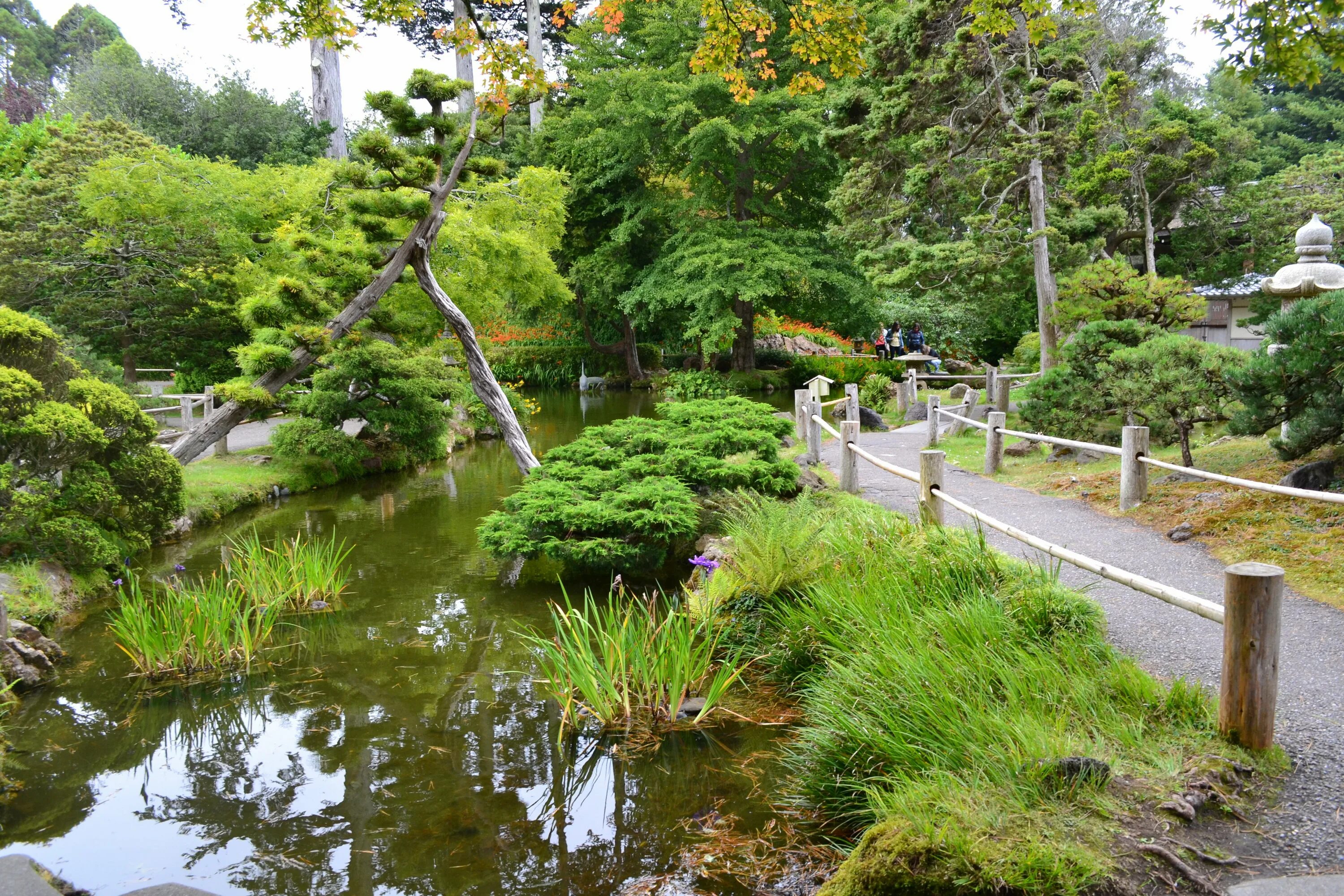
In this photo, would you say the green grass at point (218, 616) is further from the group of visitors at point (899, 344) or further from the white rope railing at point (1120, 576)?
the group of visitors at point (899, 344)

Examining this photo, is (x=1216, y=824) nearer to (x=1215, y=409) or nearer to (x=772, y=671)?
(x=772, y=671)

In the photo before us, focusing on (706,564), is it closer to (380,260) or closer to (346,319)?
(346,319)

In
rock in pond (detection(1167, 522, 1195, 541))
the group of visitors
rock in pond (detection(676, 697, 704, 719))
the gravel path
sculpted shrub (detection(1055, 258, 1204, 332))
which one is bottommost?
rock in pond (detection(676, 697, 704, 719))

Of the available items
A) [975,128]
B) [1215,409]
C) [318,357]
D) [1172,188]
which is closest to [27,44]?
[318,357]

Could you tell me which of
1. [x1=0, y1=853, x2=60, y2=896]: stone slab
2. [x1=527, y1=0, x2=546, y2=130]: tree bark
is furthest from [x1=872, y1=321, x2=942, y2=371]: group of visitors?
[x1=0, y1=853, x2=60, y2=896]: stone slab

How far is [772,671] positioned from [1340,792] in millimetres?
2829

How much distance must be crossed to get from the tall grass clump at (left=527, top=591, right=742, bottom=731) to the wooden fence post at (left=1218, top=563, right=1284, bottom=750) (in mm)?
2362

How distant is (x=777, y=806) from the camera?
396cm

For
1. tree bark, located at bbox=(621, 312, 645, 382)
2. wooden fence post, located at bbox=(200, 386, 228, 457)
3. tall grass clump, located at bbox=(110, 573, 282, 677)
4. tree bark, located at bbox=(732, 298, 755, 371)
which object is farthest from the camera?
tree bark, located at bbox=(621, 312, 645, 382)

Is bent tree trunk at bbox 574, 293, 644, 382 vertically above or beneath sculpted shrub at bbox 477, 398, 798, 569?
above

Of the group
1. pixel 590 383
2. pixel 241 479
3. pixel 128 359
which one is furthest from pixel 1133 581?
pixel 590 383

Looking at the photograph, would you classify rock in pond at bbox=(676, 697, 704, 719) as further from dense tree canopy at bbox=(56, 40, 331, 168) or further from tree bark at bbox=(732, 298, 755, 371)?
dense tree canopy at bbox=(56, 40, 331, 168)

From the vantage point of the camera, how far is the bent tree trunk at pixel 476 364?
10.0m

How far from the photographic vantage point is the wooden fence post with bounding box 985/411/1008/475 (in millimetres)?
9500
